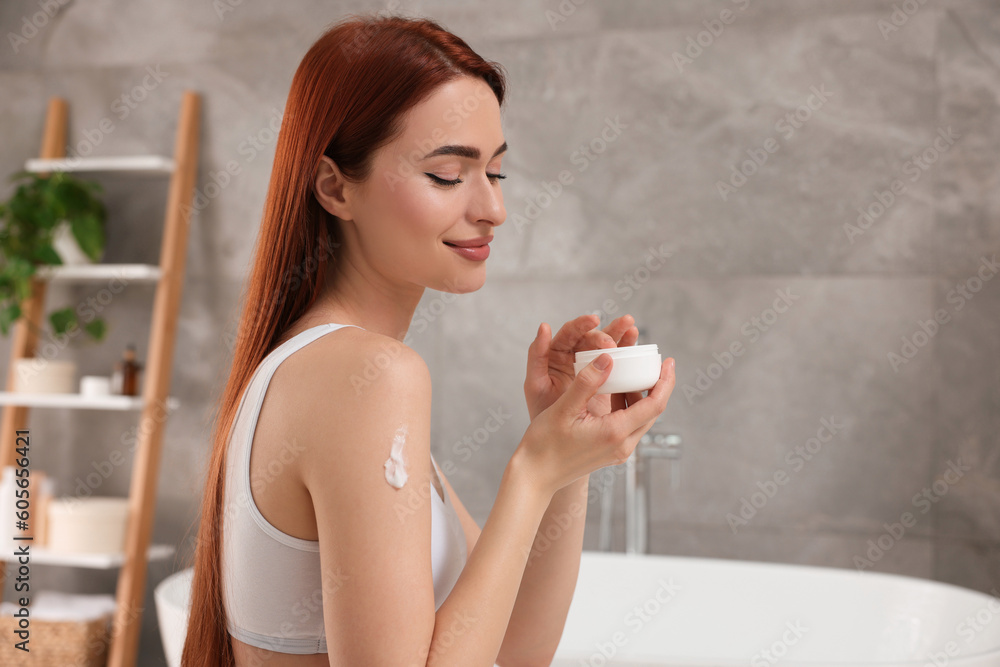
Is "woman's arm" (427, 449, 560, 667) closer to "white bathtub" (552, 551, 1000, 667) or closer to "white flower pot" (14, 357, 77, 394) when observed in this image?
"white bathtub" (552, 551, 1000, 667)

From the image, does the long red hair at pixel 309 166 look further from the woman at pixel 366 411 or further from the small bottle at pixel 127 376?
the small bottle at pixel 127 376

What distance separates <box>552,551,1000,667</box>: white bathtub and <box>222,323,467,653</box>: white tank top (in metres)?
1.46

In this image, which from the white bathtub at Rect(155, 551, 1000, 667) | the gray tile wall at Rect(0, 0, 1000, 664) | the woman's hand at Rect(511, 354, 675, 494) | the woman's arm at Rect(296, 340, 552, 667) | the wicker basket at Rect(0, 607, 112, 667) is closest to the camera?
the woman's arm at Rect(296, 340, 552, 667)

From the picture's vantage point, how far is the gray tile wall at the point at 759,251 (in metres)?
2.28

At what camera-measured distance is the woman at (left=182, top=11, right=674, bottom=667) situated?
0.65 meters

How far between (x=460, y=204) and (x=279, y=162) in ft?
0.61

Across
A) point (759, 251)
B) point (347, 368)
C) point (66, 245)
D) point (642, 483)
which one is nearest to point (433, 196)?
point (347, 368)

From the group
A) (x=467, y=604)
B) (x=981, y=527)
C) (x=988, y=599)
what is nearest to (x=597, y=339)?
(x=467, y=604)

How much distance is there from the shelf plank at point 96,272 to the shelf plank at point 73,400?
374 millimetres

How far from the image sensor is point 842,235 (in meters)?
2.36

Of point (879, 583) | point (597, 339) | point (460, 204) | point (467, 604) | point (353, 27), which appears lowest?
point (879, 583)

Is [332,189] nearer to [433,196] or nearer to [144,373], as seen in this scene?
[433,196]

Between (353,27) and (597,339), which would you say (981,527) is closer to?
(597,339)

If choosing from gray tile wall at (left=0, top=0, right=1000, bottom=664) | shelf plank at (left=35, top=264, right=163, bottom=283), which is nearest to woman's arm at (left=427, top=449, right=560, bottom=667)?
gray tile wall at (left=0, top=0, right=1000, bottom=664)
